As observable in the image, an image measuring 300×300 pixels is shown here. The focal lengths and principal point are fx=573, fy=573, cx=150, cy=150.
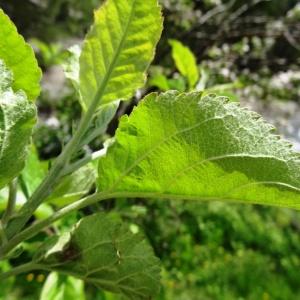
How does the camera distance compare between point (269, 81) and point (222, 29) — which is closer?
point (222, 29)

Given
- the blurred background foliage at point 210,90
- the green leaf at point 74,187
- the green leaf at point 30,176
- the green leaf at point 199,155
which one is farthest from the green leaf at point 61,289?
the green leaf at point 199,155

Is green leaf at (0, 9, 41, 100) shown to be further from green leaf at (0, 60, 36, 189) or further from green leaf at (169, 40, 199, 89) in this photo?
green leaf at (169, 40, 199, 89)

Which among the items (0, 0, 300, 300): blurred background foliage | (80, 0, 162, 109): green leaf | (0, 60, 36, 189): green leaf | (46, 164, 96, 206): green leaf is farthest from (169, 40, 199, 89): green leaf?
(0, 60, 36, 189): green leaf

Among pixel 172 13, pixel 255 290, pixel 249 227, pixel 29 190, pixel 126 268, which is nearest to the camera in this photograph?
pixel 126 268

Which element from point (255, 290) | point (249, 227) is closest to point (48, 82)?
point (249, 227)

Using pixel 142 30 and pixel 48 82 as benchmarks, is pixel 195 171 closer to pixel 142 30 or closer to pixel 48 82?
pixel 142 30

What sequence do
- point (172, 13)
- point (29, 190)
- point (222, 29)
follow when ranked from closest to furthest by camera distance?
point (29, 190) < point (222, 29) < point (172, 13)

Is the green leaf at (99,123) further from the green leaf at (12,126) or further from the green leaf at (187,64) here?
the green leaf at (187,64)
